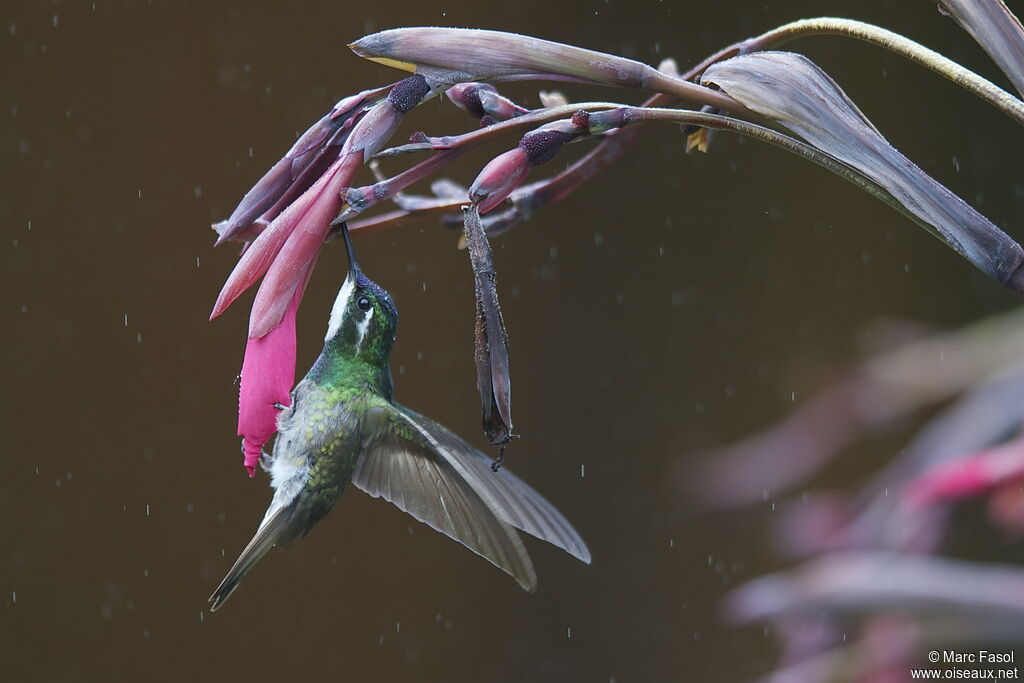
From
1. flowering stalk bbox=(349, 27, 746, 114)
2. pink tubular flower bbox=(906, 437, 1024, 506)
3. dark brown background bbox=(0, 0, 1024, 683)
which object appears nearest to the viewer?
pink tubular flower bbox=(906, 437, 1024, 506)

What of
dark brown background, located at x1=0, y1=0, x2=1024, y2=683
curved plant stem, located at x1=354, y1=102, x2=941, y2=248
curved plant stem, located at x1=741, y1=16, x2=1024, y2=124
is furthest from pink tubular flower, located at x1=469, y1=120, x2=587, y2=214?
dark brown background, located at x1=0, y1=0, x2=1024, y2=683

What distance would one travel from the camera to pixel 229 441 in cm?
238

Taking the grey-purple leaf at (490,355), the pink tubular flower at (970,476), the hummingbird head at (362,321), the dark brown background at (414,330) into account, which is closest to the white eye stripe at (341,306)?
the hummingbird head at (362,321)

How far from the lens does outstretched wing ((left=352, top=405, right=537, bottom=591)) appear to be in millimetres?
834

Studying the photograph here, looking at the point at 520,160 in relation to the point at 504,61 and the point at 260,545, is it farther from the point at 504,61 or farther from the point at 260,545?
the point at 260,545

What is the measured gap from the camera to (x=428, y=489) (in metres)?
0.92

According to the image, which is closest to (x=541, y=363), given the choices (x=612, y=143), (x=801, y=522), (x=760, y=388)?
(x=760, y=388)

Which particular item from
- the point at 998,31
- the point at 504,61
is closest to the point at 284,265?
the point at 504,61

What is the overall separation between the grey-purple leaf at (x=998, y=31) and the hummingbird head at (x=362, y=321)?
42 centimetres

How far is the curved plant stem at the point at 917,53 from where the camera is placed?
1.88ft

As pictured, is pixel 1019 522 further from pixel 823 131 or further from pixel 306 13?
pixel 306 13

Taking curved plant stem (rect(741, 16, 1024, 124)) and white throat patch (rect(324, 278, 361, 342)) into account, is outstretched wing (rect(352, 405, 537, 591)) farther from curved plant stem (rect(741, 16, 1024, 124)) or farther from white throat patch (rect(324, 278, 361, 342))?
curved plant stem (rect(741, 16, 1024, 124))

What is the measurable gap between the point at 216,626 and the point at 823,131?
205cm

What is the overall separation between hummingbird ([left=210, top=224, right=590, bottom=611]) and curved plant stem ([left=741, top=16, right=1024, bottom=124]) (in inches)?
14.2
